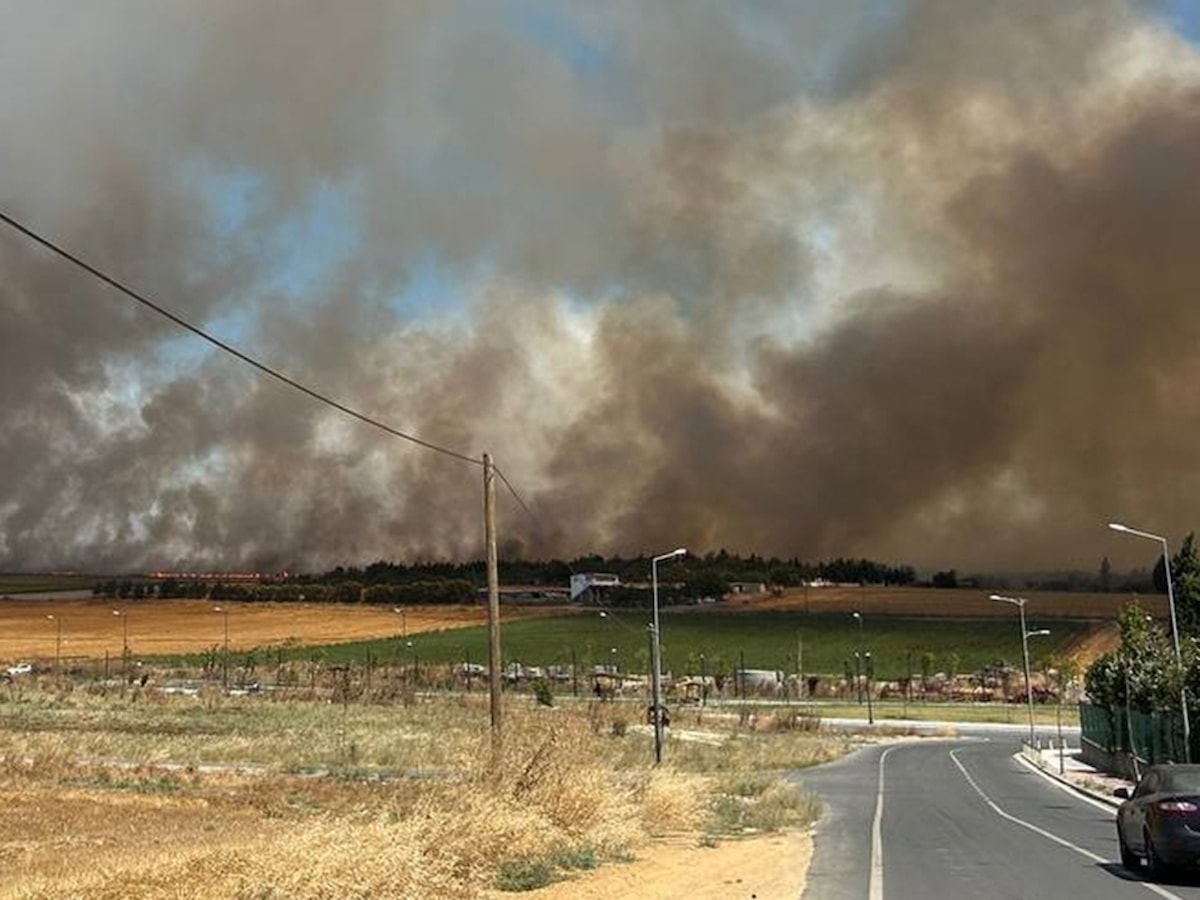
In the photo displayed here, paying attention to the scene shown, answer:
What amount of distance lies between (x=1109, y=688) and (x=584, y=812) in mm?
45018

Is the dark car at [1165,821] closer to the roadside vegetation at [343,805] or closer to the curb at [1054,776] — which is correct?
the roadside vegetation at [343,805]

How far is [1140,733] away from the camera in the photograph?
2215 inches

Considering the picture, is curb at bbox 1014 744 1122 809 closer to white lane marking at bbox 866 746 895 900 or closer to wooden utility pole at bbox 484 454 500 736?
white lane marking at bbox 866 746 895 900

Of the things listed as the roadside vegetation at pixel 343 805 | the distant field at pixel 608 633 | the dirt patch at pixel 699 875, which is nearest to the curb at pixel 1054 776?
the roadside vegetation at pixel 343 805

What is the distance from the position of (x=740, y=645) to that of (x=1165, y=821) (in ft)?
473

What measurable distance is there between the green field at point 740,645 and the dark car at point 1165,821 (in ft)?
383

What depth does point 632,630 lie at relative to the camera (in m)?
168

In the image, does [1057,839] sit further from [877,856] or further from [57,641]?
[57,641]

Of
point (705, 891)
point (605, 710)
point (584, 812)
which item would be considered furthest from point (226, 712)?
point (705, 891)

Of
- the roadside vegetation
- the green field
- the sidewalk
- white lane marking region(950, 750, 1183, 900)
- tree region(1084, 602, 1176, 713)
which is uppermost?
the green field

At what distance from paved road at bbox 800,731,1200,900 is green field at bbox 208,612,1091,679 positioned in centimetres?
8676

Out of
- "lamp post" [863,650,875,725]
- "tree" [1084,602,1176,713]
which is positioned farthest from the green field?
"tree" [1084,602,1176,713]

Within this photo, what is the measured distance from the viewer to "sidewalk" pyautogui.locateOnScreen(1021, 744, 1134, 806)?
48.3 m

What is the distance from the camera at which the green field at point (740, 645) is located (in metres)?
150
